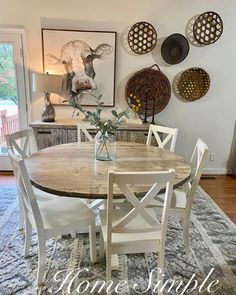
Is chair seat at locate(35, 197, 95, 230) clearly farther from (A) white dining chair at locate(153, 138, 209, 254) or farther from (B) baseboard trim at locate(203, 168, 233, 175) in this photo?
(B) baseboard trim at locate(203, 168, 233, 175)

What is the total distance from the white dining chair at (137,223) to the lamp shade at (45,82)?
6.56 feet

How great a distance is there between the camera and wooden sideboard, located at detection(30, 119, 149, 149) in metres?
3.03

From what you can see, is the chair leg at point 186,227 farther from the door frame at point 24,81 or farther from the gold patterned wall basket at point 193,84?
the door frame at point 24,81

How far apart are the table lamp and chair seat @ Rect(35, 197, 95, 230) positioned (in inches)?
62.4

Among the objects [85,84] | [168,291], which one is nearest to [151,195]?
[168,291]

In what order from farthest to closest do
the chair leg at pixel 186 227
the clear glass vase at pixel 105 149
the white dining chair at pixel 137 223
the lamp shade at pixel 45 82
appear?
the lamp shade at pixel 45 82
the clear glass vase at pixel 105 149
the chair leg at pixel 186 227
the white dining chair at pixel 137 223

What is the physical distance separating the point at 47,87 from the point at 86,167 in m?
1.60

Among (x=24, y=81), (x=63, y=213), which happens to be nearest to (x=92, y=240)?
(x=63, y=213)

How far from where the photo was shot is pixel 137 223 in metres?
1.63

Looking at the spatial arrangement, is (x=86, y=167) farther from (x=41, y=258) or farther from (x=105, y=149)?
(x=41, y=258)

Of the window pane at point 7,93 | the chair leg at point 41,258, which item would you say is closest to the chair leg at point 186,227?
the chair leg at point 41,258

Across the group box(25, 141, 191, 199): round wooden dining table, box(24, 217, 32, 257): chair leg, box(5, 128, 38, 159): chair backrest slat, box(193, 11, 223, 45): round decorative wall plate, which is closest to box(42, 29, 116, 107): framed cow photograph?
box(5, 128, 38, 159): chair backrest slat

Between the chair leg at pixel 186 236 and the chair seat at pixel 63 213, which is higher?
the chair seat at pixel 63 213

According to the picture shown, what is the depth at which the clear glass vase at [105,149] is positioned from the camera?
6.50ft
